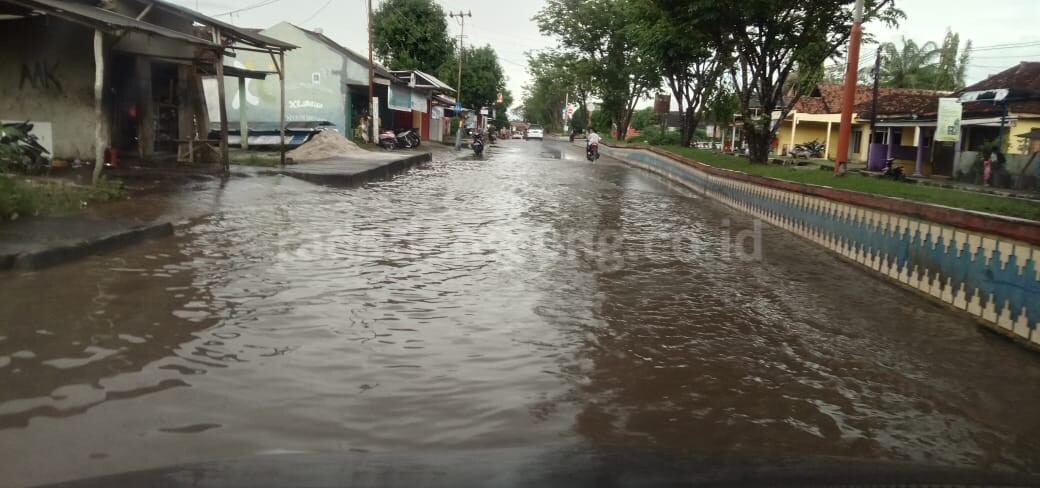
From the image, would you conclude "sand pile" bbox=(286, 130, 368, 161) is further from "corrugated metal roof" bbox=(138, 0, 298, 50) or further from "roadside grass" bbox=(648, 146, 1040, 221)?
"roadside grass" bbox=(648, 146, 1040, 221)

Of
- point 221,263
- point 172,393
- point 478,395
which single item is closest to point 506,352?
point 478,395

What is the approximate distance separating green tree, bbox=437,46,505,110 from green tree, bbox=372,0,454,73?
8583 mm

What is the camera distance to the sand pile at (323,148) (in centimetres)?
2276

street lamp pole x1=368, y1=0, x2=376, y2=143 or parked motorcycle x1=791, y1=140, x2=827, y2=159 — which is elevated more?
street lamp pole x1=368, y1=0, x2=376, y2=143

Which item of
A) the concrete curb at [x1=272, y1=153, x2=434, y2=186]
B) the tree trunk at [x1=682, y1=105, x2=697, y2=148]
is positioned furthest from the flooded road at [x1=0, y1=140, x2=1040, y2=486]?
the tree trunk at [x1=682, y1=105, x2=697, y2=148]

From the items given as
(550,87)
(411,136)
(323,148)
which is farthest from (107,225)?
(550,87)

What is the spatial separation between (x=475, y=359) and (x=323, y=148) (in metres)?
20.3

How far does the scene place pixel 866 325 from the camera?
20.6 ft

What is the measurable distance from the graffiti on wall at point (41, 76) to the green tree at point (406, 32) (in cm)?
3812

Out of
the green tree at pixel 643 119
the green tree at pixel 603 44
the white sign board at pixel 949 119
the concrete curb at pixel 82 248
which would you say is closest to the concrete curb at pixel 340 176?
the concrete curb at pixel 82 248

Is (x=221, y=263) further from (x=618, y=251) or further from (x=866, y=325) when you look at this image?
(x=866, y=325)

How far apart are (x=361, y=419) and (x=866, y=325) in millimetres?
4460

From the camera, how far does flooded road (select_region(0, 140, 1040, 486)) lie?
3596 millimetres

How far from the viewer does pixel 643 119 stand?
332 ft
